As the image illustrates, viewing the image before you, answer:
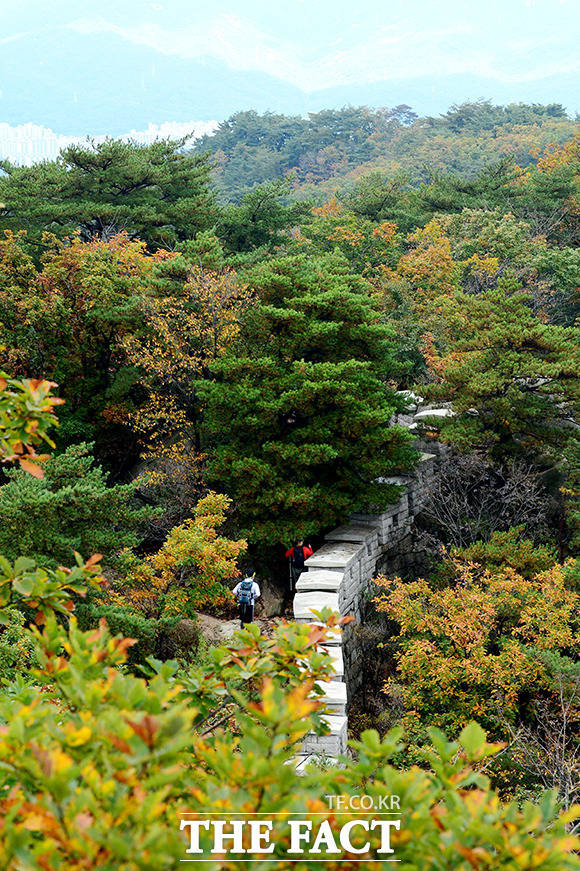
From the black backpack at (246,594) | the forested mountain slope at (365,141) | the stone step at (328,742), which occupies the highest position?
the forested mountain slope at (365,141)

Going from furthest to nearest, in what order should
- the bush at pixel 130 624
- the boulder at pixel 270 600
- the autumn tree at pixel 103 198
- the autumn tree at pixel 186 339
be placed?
the autumn tree at pixel 103 198 < the autumn tree at pixel 186 339 < the boulder at pixel 270 600 < the bush at pixel 130 624

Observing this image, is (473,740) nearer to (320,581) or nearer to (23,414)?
(23,414)

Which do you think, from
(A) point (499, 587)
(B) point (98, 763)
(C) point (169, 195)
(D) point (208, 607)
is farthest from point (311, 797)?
(C) point (169, 195)

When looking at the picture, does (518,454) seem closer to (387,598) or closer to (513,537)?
(513,537)

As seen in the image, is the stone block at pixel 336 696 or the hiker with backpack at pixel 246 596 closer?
the stone block at pixel 336 696

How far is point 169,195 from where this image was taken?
20.4 meters

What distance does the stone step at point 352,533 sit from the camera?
11.7 meters

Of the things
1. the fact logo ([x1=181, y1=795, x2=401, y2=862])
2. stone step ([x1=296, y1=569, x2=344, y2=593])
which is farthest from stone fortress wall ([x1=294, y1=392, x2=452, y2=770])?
the fact logo ([x1=181, y1=795, x2=401, y2=862])

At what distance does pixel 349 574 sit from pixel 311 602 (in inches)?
59.9

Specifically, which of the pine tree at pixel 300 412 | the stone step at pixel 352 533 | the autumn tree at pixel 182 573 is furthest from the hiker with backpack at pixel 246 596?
the stone step at pixel 352 533

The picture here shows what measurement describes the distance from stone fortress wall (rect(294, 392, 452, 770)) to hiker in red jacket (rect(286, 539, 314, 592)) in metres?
0.19

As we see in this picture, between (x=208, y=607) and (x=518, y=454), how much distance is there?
6.64m

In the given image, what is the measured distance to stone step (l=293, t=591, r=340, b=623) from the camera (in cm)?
906

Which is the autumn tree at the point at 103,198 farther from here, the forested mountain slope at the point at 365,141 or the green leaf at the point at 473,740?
the forested mountain slope at the point at 365,141
